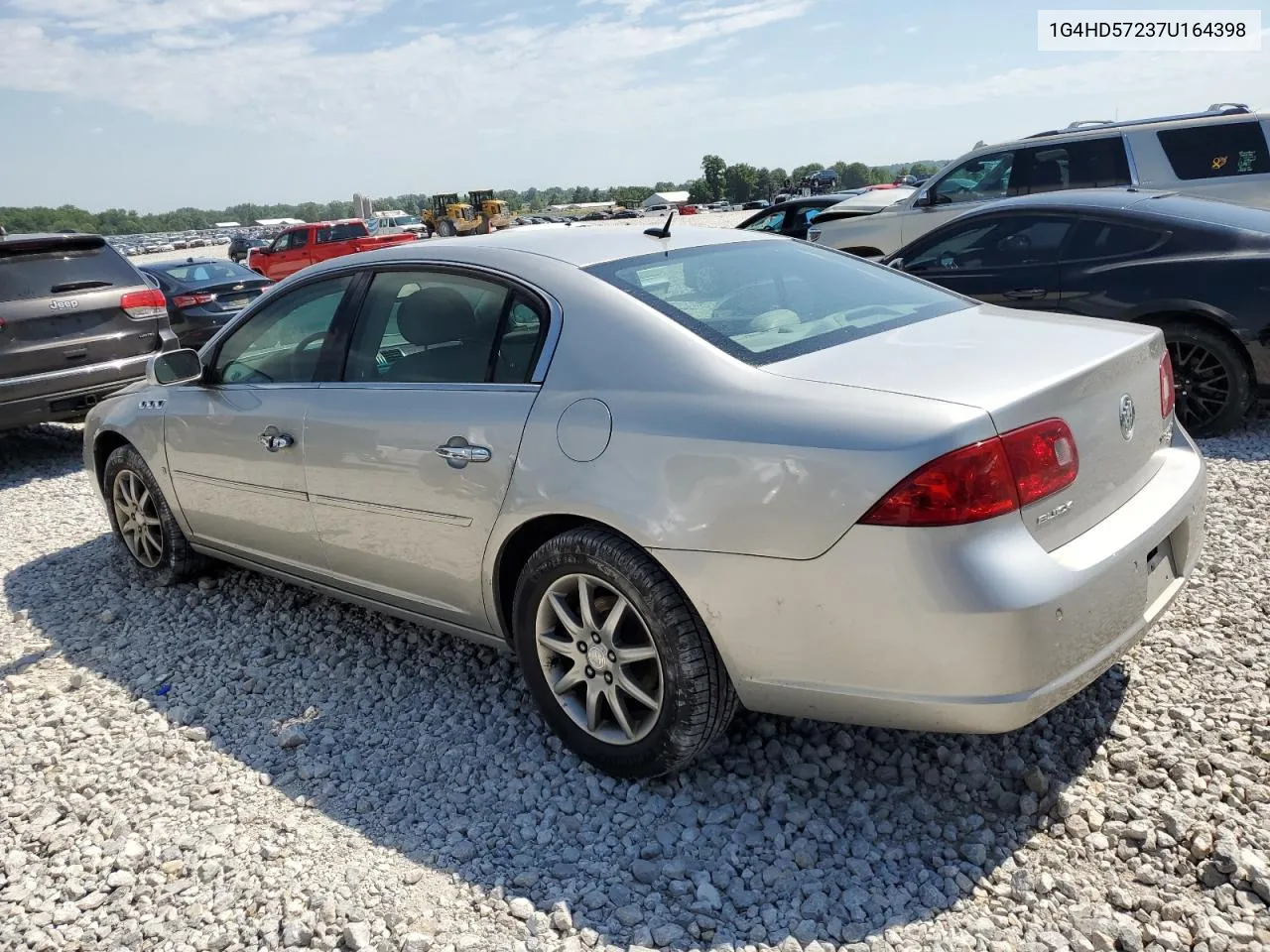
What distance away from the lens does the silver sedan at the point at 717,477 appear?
236 cm

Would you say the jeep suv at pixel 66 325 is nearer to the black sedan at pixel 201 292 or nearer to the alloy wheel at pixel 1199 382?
the black sedan at pixel 201 292

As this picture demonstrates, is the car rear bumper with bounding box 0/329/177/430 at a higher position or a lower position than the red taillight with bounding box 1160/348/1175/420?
lower

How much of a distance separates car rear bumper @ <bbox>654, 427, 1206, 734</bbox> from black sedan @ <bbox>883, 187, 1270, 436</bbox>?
12.1ft

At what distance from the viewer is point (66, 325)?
755 centimetres

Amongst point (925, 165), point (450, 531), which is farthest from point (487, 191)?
point (450, 531)

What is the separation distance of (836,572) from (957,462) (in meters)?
0.37

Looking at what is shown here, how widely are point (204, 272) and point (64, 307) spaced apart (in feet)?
20.7

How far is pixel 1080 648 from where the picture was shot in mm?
2447

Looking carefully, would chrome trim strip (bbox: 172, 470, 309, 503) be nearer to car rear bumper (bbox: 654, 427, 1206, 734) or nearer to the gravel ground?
the gravel ground

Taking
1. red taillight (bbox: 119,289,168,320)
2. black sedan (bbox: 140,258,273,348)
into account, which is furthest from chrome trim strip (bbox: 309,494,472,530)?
black sedan (bbox: 140,258,273,348)

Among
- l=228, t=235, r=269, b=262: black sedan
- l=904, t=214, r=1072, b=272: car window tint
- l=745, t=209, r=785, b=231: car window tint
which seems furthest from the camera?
l=228, t=235, r=269, b=262: black sedan

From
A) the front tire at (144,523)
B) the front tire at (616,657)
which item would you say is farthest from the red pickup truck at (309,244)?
the front tire at (616,657)

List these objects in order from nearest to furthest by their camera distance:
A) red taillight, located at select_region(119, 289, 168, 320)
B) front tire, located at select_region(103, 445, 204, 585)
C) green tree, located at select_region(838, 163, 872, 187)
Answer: front tire, located at select_region(103, 445, 204, 585), red taillight, located at select_region(119, 289, 168, 320), green tree, located at select_region(838, 163, 872, 187)

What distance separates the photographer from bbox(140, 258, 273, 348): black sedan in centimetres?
1249
